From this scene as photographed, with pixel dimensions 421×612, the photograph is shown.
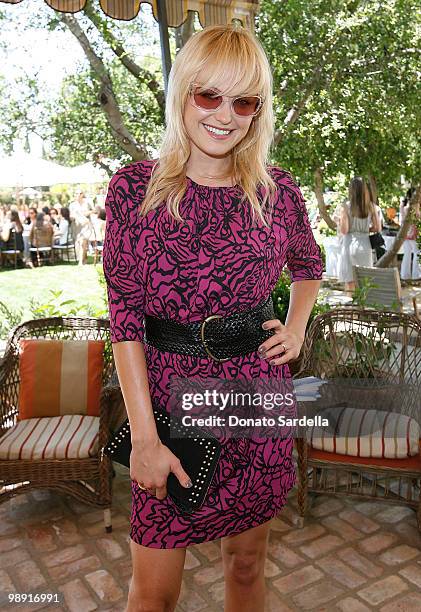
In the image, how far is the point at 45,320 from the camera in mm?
3646

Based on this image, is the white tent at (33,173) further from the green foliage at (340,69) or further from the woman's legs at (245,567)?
the woman's legs at (245,567)

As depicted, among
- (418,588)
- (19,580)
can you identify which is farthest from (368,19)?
(19,580)

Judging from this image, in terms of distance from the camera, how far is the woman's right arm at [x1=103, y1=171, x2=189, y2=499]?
1463mm

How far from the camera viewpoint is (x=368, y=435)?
2984mm

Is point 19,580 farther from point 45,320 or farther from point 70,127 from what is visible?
point 70,127

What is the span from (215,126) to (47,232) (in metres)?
12.6

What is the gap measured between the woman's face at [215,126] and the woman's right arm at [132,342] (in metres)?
0.24

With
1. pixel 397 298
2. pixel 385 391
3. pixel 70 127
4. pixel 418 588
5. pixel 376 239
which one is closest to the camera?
pixel 418 588

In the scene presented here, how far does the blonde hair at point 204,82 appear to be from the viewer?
4.83 feet

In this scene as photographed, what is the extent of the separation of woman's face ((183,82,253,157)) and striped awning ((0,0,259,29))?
181cm

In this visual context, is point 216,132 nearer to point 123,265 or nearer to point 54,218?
point 123,265

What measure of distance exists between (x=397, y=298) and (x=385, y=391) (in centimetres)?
265

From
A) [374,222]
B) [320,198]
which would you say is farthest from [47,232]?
[374,222]

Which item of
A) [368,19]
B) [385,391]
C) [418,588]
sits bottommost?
[418,588]
